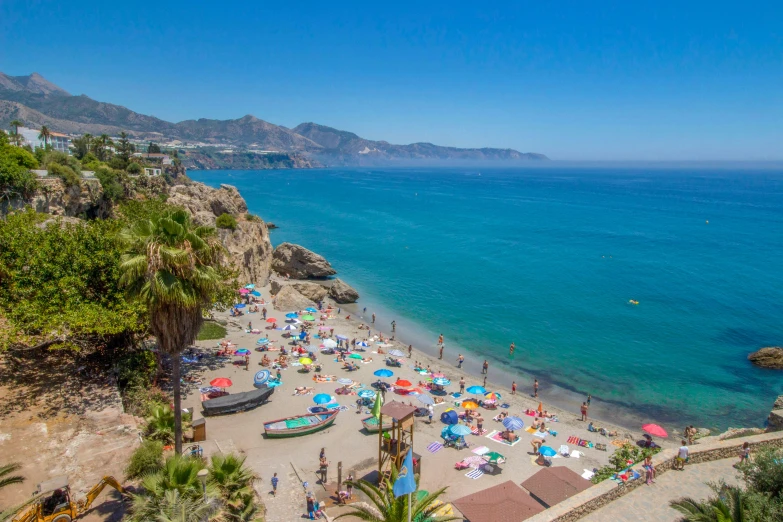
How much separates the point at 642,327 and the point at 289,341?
28050 mm

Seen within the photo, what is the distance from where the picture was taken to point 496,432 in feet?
69.7

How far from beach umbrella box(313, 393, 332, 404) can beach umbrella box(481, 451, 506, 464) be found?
733cm

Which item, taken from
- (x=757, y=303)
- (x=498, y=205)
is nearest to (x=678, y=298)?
(x=757, y=303)

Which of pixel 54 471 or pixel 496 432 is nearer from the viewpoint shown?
pixel 54 471

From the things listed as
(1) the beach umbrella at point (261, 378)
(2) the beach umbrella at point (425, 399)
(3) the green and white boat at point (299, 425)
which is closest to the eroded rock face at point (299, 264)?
(1) the beach umbrella at point (261, 378)

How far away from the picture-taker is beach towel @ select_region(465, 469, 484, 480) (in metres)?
17.4

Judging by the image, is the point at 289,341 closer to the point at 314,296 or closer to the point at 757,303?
the point at 314,296

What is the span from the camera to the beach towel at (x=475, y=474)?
17.4 meters

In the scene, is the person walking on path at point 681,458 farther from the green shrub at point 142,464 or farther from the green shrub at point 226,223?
the green shrub at point 226,223

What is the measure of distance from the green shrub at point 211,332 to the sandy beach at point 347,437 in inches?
29.8

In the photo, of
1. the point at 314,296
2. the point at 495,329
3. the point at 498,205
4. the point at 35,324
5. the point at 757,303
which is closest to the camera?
the point at 35,324

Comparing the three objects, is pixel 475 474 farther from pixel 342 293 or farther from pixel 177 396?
pixel 342 293

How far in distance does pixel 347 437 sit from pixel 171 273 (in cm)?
1210

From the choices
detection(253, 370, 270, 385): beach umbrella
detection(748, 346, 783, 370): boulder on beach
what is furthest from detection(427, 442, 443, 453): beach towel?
detection(748, 346, 783, 370): boulder on beach
